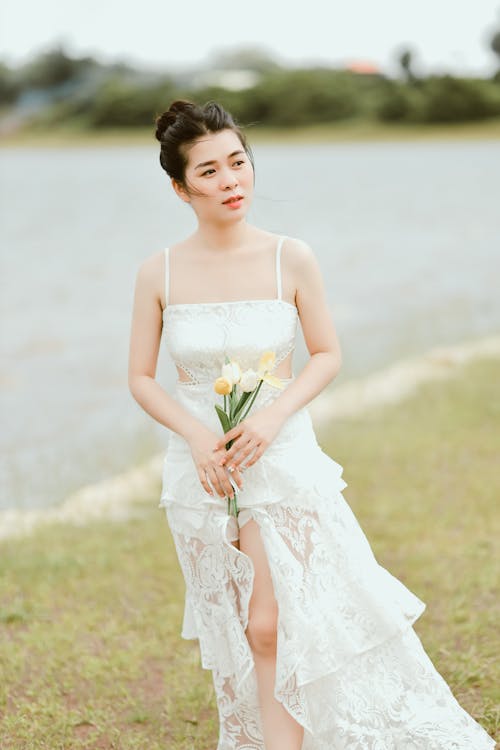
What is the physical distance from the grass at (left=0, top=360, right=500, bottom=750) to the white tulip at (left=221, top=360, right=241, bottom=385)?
1674mm

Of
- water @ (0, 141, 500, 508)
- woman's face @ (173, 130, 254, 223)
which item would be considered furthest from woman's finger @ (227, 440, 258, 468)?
water @ (0, 141, 500, 508)

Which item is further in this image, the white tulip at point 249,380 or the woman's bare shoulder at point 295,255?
the woman's bare shoulder at point 295,255

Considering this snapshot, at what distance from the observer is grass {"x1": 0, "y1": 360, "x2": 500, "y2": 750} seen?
4227 millimetres

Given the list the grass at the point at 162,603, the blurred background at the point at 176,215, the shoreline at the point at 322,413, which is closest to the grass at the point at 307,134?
the blurred background at the point at 176,215

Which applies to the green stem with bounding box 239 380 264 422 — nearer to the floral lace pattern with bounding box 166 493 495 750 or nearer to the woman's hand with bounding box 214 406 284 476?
the woman's hand with bounding box 214 406 284 476

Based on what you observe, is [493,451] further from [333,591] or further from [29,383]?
[29,383]

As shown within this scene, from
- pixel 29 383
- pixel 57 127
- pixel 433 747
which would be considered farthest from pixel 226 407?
pixel 57 127

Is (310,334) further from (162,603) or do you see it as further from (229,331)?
(162,603)

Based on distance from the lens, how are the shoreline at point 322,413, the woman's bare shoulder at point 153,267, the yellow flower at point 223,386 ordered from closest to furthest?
1. the yellow flower at point 223,386
2. the woman's bare shoulder at point 153,267
3. the shoreline at point 322,413

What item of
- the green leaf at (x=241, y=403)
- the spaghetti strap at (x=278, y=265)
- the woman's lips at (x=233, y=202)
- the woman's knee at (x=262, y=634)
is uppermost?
the woman's lips at (x=233, y=202)

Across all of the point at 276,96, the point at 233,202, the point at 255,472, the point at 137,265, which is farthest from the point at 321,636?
the point at 276,96

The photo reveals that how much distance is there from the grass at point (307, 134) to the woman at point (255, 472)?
130 feet

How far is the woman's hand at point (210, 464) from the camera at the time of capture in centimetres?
317

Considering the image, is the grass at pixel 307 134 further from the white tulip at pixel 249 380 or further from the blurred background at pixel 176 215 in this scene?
the white tulip at pixel 249 380
